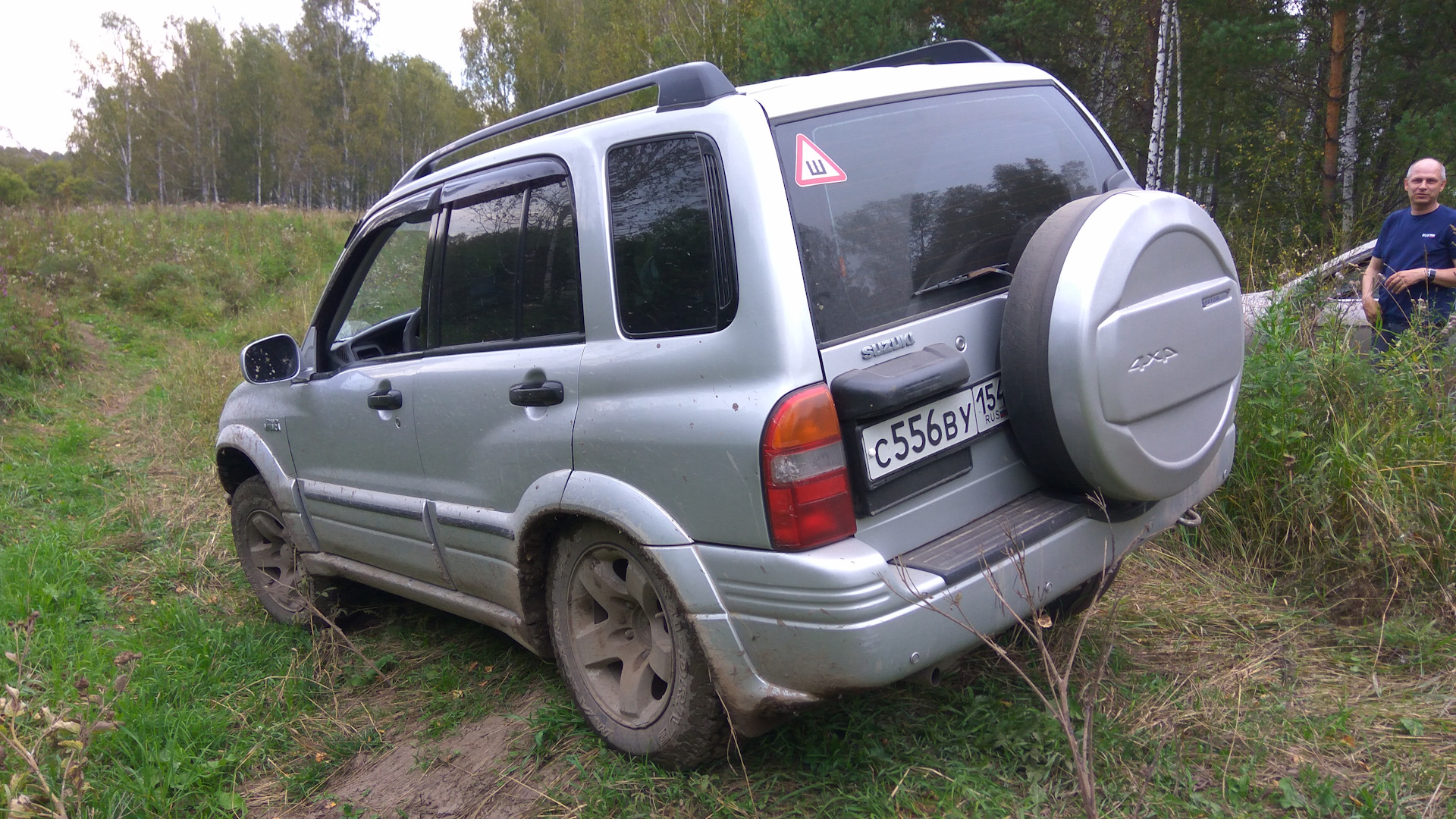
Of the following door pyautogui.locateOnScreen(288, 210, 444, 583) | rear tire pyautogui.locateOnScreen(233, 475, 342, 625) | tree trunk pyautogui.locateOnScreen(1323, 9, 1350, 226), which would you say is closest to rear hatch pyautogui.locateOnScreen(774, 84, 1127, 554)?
door pyautogui.locateOnScreen(288, 210, 444, 583)

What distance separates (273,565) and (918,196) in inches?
132

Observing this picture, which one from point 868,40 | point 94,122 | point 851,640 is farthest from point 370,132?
point 851,640

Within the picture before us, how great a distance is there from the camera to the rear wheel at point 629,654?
2.27 m

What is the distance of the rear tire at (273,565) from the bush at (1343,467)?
359 centimetres

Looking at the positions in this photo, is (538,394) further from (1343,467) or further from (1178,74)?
(1178,74)

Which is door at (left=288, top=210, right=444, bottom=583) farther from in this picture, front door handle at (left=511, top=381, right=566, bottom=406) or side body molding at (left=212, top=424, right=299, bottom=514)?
front door handle at (left=511, top=381, right=566, bottom=406)

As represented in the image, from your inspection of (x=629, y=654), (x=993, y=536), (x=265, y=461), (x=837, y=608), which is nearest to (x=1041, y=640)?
(x=993, y=536)

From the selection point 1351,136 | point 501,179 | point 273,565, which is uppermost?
point 1351,136

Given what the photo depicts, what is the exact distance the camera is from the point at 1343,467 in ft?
10.4

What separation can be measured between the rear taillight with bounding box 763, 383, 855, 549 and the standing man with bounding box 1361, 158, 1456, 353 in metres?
3.74

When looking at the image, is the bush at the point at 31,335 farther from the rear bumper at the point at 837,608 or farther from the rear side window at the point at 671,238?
the rear bumper at the point at 837,608

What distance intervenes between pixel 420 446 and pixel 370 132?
39.4 metres

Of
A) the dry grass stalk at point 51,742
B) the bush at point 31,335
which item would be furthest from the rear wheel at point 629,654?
the bush at point 31,335

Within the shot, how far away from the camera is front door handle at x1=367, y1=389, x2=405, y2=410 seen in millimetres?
2979
